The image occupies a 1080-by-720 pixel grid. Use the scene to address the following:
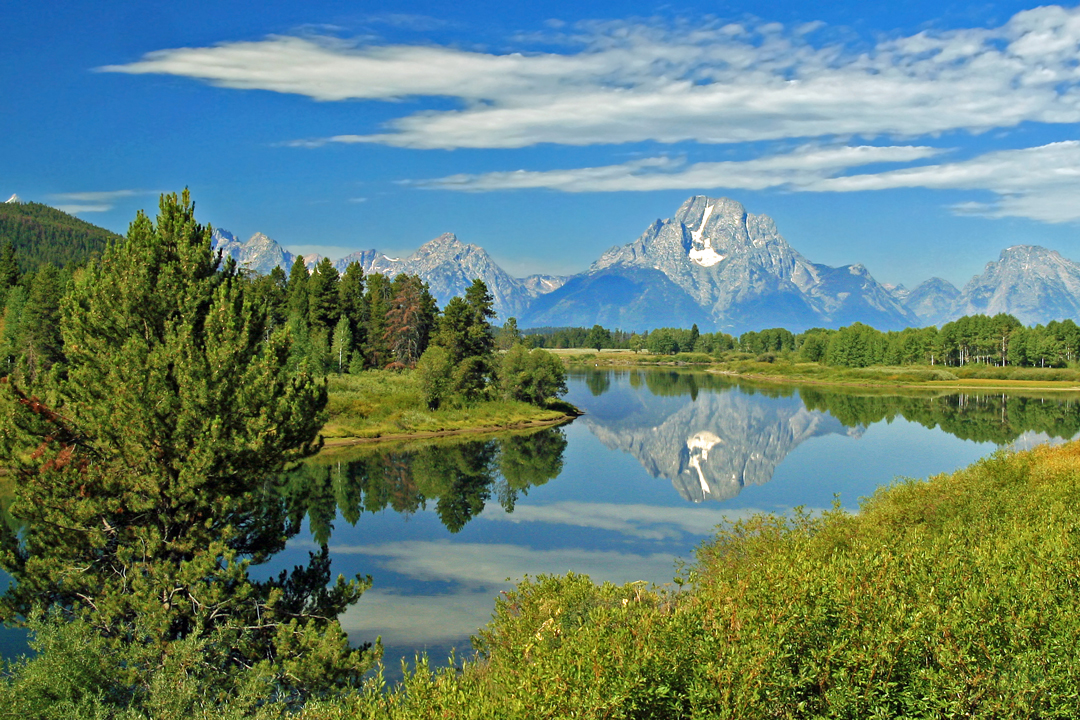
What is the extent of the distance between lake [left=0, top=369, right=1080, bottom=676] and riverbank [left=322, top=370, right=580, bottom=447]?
163 inches

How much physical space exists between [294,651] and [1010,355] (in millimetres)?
203561

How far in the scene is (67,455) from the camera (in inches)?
801

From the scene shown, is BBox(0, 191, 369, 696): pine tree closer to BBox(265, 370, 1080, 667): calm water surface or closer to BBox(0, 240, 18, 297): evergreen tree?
BBox(265, 370, 1080, 667): calm water surface

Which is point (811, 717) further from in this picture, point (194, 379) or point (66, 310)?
point (66, 310)

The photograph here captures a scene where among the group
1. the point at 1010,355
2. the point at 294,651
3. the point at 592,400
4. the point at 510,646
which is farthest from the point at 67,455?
the point at 1010,355

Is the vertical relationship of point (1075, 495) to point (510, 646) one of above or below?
above

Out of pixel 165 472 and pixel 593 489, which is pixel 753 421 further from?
pixel 165 472

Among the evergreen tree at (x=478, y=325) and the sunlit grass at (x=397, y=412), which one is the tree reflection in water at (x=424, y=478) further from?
the evergreen tree at (x=478, y=325)

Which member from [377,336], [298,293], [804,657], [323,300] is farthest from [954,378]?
[804,657]

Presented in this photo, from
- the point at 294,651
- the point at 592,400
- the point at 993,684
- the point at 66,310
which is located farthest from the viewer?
the point at 592,400

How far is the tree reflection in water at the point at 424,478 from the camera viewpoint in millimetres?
50438

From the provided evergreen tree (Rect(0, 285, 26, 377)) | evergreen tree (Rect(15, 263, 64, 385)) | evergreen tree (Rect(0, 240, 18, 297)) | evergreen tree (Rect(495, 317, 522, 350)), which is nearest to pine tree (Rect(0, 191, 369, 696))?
evergreen tree (Rect(15, 263, 64, 385))

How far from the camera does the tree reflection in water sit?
5044 centimetres

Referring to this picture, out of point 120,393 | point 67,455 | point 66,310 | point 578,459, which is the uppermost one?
point 66,310
